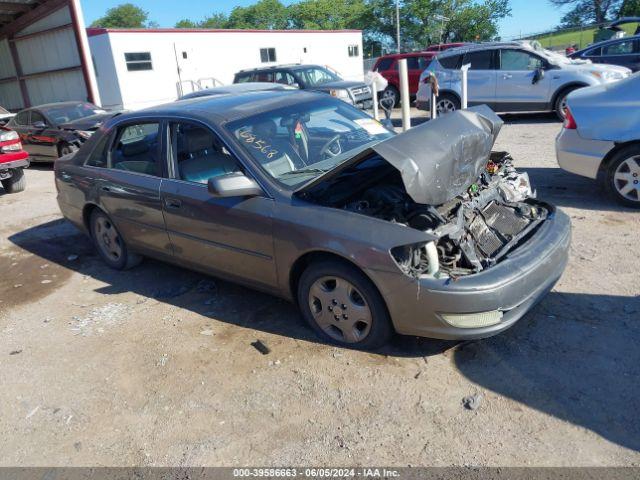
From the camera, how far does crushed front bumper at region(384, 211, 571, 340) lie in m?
3.12

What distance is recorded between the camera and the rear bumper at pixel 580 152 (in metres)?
5.81

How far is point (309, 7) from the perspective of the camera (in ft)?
210

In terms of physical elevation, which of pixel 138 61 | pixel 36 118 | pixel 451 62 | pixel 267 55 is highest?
pixel 138 61

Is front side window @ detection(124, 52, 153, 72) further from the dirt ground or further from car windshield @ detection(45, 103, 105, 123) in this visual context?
the dirt ground

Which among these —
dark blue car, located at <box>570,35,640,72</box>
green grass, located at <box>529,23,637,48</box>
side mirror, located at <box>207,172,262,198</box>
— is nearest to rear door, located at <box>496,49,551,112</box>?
dark blue car, located at <box>570,35,640,72</box>

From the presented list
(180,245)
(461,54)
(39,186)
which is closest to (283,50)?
(461,54)

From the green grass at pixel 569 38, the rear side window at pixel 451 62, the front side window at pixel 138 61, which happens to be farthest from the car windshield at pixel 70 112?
the green grass at pixel 569 38

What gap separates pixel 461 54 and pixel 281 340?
1140 cm

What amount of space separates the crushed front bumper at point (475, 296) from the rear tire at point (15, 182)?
357 inches

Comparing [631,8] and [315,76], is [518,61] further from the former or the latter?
[631,8]

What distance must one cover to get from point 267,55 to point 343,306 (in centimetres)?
2601

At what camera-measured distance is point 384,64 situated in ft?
59.5

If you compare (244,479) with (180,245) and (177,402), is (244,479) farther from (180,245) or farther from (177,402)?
(180,245)

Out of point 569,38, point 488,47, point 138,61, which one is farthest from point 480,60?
point 569,38
